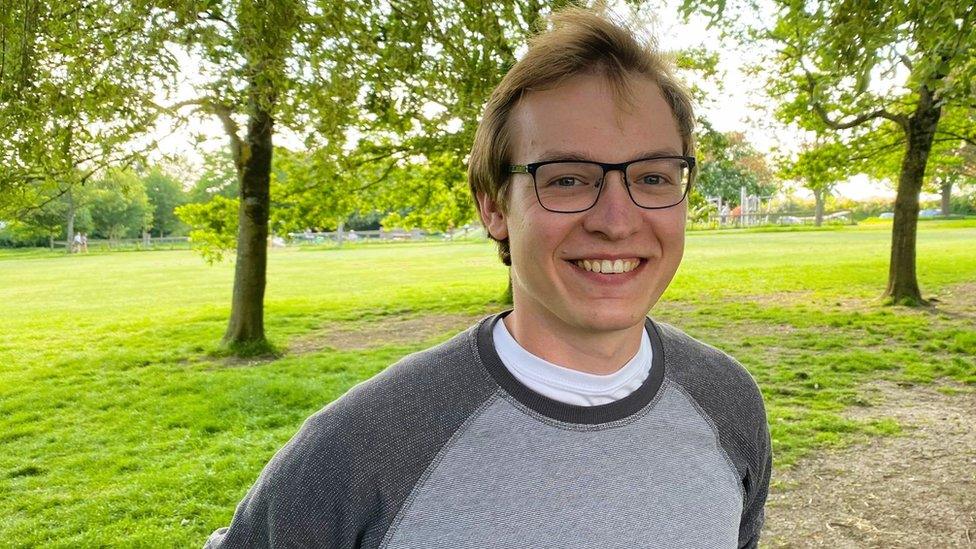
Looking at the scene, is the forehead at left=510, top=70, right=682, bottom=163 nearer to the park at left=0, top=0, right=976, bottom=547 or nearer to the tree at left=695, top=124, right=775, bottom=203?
the park at left=0, top=0, right=976, bottom=547

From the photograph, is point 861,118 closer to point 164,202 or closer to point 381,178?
point 381,178

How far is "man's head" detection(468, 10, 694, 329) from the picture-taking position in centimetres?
149

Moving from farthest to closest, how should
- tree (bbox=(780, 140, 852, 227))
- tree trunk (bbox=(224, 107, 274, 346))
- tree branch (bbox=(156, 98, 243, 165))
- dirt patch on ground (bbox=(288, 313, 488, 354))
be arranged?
tree (bbox=(780, 140, 852, 227)), dirt patch on ground (bbox=(288, 313, 488, 354)), tree trunk (bbox=(224, 107, 274, 346)), tree branch (bbox=(156, 98, 243, 165))

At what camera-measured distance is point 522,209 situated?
1.54 meters

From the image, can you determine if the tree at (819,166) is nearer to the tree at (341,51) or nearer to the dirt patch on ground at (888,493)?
the dirt patch on ground at (888,493)

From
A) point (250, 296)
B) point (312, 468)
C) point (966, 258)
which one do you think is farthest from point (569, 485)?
point (966, 258)

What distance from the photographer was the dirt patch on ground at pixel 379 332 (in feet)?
39.4

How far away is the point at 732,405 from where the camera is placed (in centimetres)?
166

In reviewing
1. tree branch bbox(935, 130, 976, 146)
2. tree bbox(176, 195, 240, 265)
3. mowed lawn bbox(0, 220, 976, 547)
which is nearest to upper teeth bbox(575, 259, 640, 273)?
mowed lawn bbox(0, 220, 976, 547)

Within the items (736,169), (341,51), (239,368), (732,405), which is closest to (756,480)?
(732,405)

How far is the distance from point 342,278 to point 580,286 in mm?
25321

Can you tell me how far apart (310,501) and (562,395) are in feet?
1.87

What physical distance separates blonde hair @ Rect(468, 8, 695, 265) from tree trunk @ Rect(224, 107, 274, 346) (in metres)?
8.92

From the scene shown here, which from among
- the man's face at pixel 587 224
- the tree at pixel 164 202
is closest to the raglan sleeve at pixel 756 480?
the man's face at pixel 587 224
